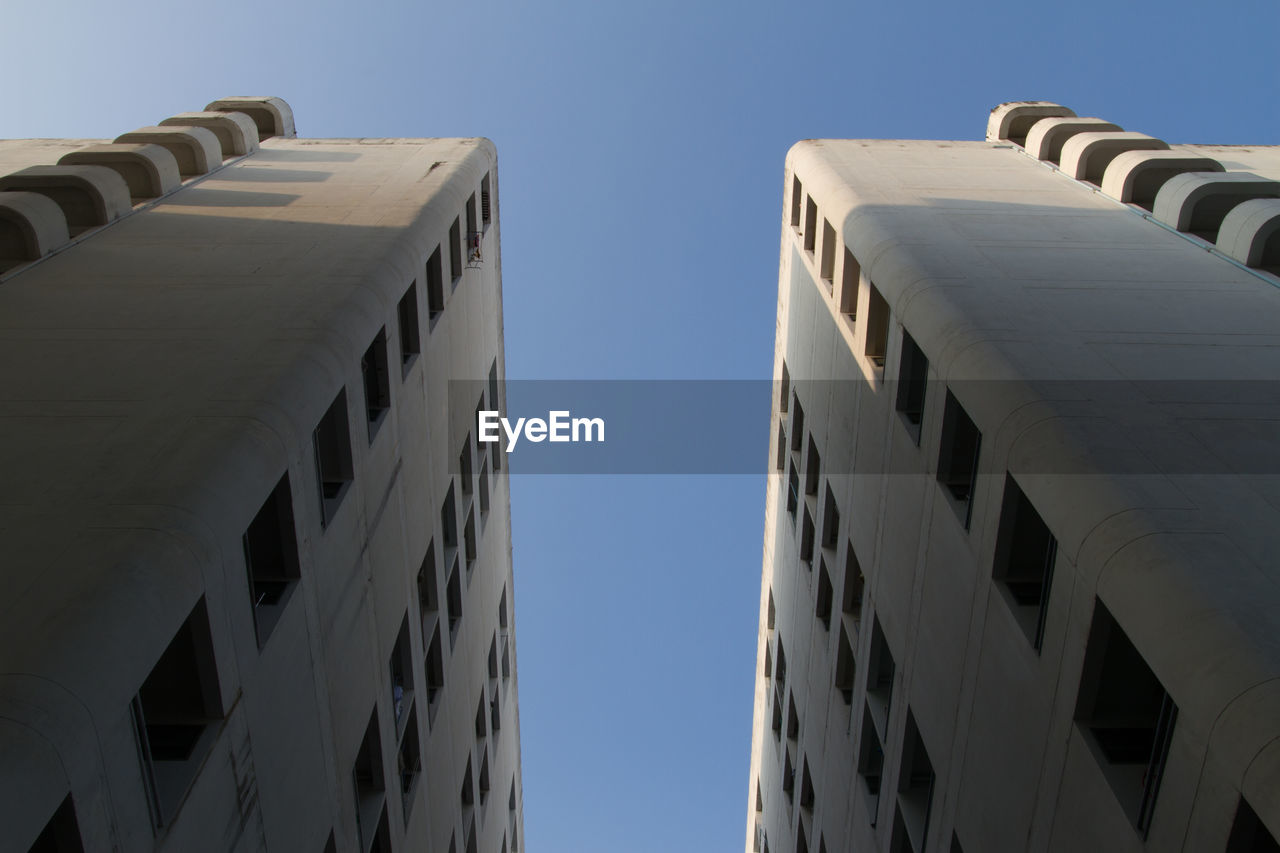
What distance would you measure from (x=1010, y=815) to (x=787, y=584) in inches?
705

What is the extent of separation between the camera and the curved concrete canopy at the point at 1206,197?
18859 millimetres

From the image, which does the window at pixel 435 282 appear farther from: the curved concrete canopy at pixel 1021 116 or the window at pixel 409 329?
the curved concrete canopy at pixel 1021 116

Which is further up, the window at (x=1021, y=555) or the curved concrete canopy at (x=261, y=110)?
the curved concrete canopy at (x=261, y=110)

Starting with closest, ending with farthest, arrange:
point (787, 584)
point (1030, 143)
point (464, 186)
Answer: point (464, 186)
point (1030, 143)
point (787, 584)

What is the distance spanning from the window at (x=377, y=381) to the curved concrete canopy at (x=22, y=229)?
238 inches

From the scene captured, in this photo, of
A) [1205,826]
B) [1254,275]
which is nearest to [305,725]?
[1205,826]

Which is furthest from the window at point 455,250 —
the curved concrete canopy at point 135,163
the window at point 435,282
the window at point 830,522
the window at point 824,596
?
the window at point 824,596

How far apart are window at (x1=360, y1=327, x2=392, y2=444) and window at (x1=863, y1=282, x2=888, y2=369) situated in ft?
32.7

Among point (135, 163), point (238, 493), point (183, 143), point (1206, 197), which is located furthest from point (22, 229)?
point (1206, 197)

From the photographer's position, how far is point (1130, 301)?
1560 centimetres


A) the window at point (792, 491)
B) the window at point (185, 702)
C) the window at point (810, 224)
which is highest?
the window at point (810, 224)

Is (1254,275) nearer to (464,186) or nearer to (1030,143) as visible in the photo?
(1030,143)

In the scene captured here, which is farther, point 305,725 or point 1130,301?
point 1130,301

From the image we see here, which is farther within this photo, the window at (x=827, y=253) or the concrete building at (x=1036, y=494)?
the window at (x=827, y=253)
